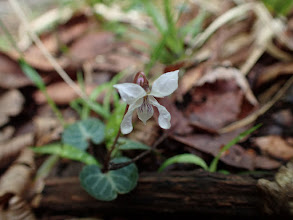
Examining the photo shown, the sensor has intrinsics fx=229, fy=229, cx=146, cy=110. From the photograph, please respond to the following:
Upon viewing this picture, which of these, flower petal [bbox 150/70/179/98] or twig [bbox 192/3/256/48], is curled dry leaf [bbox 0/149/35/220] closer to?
flower petal [bbox 150/70/179/98]

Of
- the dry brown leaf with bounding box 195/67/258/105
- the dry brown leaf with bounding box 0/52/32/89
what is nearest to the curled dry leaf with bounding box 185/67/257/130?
the dry brown leaf with bounding box 195/67/258/105

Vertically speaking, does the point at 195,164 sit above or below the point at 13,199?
below

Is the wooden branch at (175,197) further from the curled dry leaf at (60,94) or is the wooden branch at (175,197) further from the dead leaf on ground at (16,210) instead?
the curled dry leaf at (60,94)

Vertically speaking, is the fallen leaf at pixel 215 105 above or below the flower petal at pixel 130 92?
below

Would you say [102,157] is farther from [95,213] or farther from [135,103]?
[135,103]

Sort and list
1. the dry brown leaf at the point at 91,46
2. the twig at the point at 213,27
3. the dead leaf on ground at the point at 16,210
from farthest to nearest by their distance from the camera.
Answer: the dry brown leaf at the point at 91,46 < the twig at the point at 213,27 < the dead leaf on ground at the point at 16,210

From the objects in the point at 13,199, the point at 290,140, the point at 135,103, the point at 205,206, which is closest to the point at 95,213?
the point at 13,199

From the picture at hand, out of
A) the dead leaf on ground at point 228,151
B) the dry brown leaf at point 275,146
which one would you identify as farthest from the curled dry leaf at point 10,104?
the dry brown leaf at point 275,146
